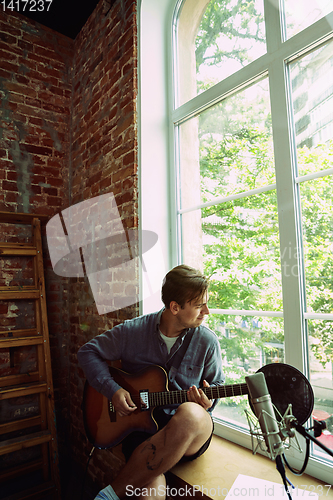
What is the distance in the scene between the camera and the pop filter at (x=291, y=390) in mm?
1066

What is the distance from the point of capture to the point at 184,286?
161cm

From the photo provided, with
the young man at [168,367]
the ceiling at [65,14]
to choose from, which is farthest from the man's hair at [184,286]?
the ceiling at [65,14]

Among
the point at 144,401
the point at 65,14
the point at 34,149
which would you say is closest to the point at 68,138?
the point at 34,149

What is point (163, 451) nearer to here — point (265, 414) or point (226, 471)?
point (226, 471)

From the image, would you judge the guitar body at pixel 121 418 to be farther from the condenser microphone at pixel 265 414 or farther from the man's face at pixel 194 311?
the condenser microphone at pixel 265 414

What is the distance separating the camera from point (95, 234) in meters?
2.49

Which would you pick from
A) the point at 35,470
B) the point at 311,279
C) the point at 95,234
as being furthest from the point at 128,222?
the point at 35,470

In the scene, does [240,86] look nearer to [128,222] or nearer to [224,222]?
[224,222]

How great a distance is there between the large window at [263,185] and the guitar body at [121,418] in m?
0.46

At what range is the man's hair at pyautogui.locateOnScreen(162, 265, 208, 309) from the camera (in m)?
1.59

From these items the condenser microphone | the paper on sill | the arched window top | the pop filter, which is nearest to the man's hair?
the pop filter

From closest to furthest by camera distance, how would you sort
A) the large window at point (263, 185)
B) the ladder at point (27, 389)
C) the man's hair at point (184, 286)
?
the large window at point (263, 185) → the man's hair at point (184, 286) → the ladder at point (27, 389)

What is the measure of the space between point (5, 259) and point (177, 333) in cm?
165

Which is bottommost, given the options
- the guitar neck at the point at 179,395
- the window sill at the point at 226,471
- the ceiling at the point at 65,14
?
the window sill at the point at 226,471
